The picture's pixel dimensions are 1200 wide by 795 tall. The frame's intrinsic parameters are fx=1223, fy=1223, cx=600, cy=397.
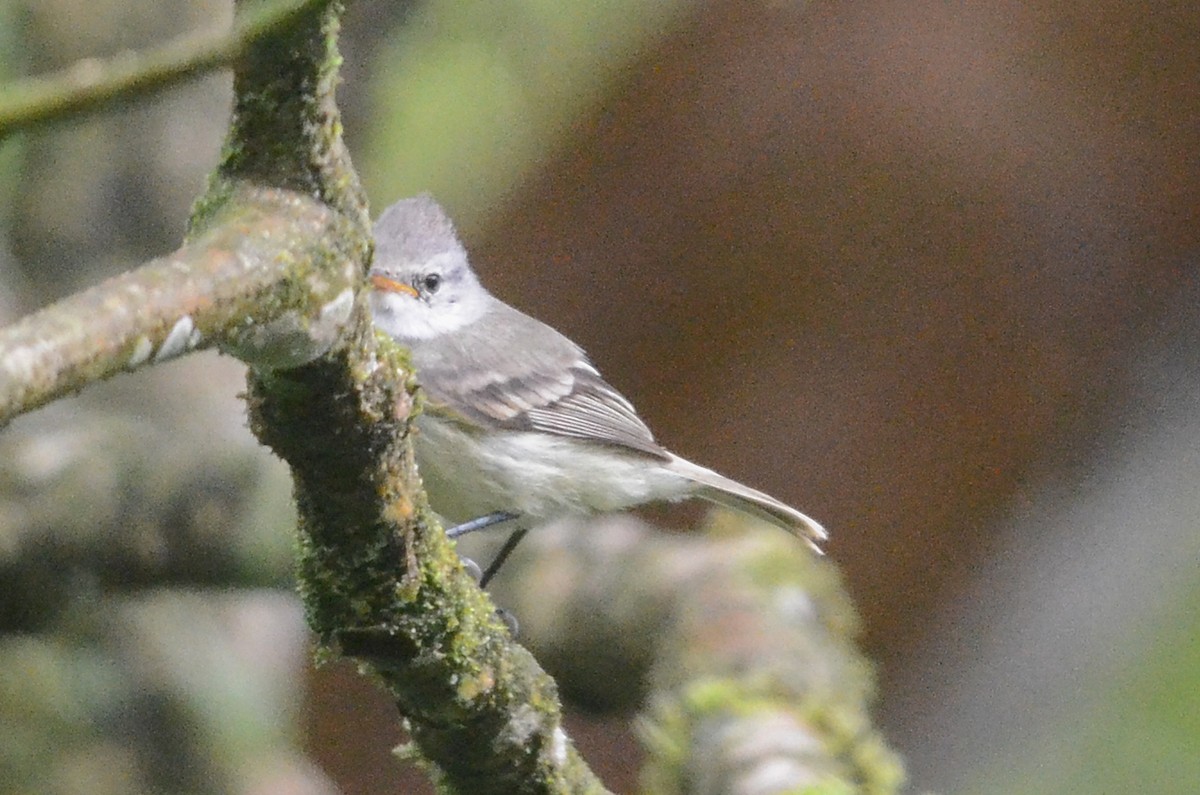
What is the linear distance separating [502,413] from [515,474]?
134mm

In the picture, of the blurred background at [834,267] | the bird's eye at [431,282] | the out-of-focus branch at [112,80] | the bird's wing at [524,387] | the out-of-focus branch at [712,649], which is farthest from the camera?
the blurred background at [834,267]

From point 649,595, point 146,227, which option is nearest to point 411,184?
point 146,227

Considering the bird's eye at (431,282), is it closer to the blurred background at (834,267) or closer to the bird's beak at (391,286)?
the bird's beak at (391,286)

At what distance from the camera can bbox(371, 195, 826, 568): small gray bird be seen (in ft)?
7.24

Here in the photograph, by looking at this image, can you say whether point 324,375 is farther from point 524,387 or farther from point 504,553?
point 524,387

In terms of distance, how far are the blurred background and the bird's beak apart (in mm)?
1001

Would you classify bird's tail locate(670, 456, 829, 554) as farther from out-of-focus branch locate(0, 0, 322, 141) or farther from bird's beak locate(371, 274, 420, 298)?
out-of-focus branch locate(0, 0, 322, 141)

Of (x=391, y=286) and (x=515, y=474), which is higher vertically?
(x=391, y=286)

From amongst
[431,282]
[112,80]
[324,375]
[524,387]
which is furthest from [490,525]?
[112,80]

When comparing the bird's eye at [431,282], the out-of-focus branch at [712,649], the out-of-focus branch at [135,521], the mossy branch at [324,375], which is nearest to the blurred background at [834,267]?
the out-of-focus branch at [135,521]

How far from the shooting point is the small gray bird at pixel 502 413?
2.21 metres

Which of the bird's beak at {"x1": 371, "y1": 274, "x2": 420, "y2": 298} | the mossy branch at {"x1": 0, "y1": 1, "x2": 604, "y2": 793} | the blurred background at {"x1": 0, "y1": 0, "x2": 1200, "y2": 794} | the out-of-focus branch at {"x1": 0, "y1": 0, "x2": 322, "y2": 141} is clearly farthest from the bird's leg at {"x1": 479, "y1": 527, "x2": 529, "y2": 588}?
the out-of-focus branch at {"x1": 0, "y1": 0, "x2": 322, "y2": 141}

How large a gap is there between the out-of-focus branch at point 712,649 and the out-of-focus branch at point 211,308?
951 millimetres

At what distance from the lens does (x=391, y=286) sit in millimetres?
2393
